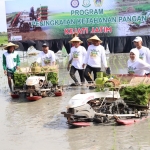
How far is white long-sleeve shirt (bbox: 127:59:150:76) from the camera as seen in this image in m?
8.43

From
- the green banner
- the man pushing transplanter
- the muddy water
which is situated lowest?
the muddy water

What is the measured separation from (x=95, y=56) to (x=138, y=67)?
2.90 m

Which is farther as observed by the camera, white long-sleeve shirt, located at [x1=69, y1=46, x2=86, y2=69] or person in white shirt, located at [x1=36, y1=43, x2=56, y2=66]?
white long-sleeve shirt, located at [x1=69, y1=46, x2=86, y2=69]

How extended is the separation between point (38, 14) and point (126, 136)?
12856mm

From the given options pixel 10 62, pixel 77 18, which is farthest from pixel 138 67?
pixel 77 18

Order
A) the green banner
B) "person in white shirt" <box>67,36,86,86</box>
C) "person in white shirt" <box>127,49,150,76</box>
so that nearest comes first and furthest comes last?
"person in white shirt" <box>127,49,150,76</box>, "person in white shirt" <box>67,36,86,86</box>, the green banner

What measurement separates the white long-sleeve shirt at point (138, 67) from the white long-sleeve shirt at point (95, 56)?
259 centimetres

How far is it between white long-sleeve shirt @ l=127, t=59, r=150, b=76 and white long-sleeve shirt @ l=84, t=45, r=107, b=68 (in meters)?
2.59

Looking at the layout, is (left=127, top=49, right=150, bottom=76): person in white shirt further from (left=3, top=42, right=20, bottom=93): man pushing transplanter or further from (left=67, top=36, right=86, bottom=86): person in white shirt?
(left=3, top=42, right=20, bottom=93): man pushing transplanter

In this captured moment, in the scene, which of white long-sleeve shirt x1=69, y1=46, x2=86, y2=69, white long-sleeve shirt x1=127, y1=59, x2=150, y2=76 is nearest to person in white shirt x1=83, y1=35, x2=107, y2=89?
white long-sleeve shirt x1=69, y1=46, x2=86, y2=69

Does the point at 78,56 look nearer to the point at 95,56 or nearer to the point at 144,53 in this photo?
the point at 95,56

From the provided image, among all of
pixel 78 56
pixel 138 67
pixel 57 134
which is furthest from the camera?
pixel 78 56

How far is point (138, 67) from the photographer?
848 centimetres

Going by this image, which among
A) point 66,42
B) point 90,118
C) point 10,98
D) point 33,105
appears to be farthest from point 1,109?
point 66,42
